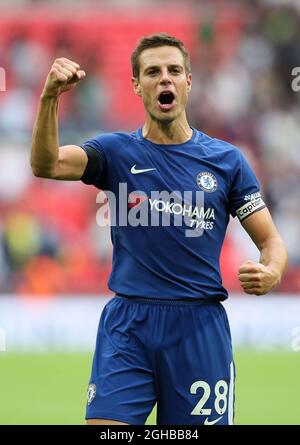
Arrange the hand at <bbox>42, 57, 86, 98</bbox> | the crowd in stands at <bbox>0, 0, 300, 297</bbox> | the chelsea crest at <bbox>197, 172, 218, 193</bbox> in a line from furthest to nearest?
the crowd in stands at <bbox>0, 0, 300, 297</bbox>, the chelsea crest at <bbox>197, 172, 218, 193</bbox>, the hand at <bbox>42, 57, 86, 98</bbox>

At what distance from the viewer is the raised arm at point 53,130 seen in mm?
5258

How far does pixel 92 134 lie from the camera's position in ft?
58.7

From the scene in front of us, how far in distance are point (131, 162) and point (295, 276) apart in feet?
33.2

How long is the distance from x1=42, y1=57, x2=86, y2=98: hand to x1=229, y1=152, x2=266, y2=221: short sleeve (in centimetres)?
111

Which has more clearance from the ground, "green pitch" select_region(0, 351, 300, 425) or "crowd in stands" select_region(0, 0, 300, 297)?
"crowd in stands" select_region(0, 0, 300, 297)

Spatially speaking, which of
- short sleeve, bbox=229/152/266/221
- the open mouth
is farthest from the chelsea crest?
the open mouth

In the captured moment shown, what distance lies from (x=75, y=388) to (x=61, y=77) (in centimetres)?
685

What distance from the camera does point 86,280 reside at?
631 inches

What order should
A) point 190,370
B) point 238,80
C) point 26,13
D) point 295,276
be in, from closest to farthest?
point 190,370
point 295,276
point 238,80
point 26,13

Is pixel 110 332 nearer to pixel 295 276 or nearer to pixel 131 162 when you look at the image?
pixel 131 162

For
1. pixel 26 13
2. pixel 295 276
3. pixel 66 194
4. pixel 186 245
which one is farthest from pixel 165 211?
pixel 26 13

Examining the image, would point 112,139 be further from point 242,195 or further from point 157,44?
point 242,195

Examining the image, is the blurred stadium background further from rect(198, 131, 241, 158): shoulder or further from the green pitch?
rect(198, 131, 241, 158): shoulder

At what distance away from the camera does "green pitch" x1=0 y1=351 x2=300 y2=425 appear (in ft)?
32.2
